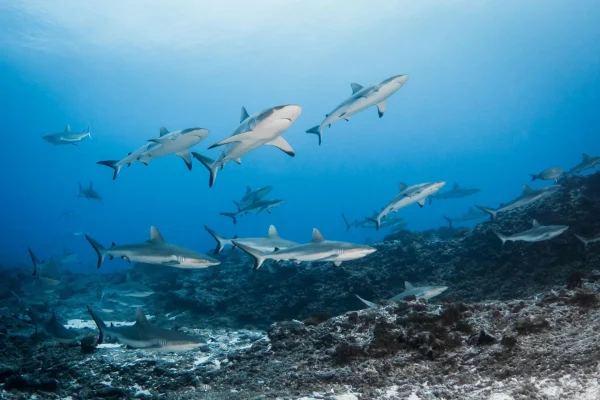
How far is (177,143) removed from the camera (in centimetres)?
790

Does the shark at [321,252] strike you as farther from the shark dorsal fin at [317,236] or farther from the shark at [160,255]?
the shark at [160,255]

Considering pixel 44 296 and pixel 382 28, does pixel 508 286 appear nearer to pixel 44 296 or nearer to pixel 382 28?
pixel 44 296

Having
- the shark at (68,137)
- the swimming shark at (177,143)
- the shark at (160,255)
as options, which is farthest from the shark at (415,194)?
the shark at (68,137)

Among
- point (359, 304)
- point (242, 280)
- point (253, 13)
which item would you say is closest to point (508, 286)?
point (359, 304)

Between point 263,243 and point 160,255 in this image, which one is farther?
point 263,243

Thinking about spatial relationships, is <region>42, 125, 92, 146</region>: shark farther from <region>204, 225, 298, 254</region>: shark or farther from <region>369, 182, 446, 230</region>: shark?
<region>369, 182, 446, 230</region>: shark

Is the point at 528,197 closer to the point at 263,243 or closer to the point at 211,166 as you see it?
the point at 263,243

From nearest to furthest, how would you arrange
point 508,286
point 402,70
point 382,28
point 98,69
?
point 508,286
point 382,28
point 98,69
point 402,70

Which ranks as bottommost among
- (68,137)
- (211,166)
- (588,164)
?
(588,164)

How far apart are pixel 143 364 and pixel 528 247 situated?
1092cm

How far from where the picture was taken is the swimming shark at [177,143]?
753cm

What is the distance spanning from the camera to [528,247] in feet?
35.0

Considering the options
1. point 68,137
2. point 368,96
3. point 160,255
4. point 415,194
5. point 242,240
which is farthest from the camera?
point 68,137

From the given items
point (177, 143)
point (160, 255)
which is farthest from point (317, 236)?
point (177, 143)
